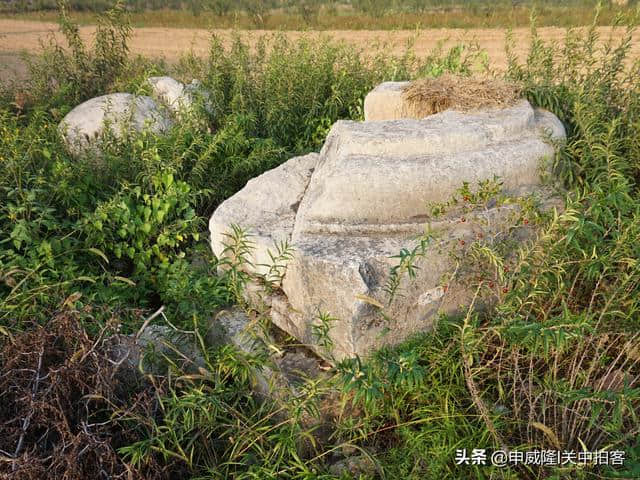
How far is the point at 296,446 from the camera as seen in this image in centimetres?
271

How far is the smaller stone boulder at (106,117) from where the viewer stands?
17.1 feet

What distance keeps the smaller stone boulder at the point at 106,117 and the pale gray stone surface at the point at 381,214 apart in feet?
6.28

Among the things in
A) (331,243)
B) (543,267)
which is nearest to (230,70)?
(331,243)

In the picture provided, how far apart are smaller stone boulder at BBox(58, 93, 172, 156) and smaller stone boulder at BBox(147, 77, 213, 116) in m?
0.16

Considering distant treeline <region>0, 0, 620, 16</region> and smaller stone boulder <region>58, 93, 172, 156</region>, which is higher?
distant treeline <region>0, 0, 620, 16</region>

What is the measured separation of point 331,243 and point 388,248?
32 cm

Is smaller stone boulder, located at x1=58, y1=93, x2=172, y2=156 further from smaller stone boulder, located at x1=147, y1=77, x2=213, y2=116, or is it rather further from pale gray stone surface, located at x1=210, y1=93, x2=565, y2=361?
pale gray stone surface, located at x1=210, y1=93, x2=565, y2=361

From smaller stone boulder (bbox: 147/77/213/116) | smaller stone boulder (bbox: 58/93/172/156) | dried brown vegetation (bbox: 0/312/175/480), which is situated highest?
smaller stone boulder (bbox: 147/77/213/116)

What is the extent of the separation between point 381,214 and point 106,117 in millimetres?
3195

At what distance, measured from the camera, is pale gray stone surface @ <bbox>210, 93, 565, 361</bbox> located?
3.04 meters

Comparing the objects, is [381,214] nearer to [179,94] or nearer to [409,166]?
[409,166]

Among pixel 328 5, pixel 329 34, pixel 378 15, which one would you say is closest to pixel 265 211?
pixel 329 34

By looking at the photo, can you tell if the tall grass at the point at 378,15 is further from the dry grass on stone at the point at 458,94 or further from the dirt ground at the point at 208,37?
the dry grass on stone at the point at 458,94

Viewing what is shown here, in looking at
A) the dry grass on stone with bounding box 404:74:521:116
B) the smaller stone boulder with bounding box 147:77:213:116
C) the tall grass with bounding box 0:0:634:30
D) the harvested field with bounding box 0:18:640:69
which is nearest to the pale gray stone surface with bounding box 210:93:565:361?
the dry grass on stone with bounding box 404:74:521:116
